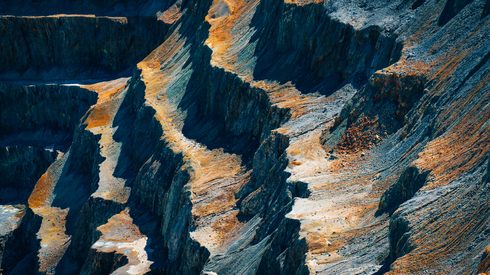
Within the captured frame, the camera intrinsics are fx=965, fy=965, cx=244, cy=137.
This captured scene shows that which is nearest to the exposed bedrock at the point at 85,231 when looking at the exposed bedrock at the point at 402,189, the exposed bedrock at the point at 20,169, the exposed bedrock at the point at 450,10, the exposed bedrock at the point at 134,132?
the exposed bedrock at the point at 134,132

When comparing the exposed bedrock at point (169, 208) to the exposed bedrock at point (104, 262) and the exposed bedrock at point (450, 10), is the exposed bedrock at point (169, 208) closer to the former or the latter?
the exposed bedrock at point (104, 262)

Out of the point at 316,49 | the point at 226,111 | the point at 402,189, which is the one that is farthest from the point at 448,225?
the point at 226,111

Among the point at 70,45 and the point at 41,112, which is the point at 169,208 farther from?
the point at 70,45

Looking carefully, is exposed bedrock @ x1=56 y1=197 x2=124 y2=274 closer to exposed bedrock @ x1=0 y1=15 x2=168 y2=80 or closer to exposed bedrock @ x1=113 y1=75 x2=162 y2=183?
exposed bedrock @ x1=113 y1=75 x2=162 y2=183

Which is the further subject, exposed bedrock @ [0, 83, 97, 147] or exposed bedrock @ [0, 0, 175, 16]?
exposed bedrock @ [0, 0, 175, 16]

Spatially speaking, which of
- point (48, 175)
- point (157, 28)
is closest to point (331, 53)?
point (48, 175)

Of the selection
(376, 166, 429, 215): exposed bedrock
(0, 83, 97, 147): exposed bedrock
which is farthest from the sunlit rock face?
(0, 83, 97, 147): exposed bedrock
